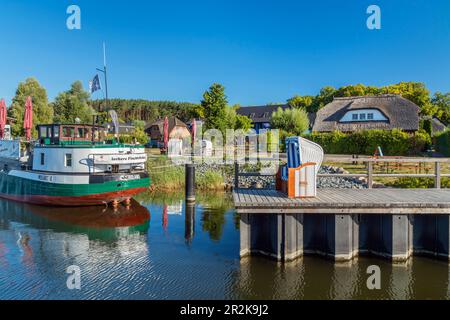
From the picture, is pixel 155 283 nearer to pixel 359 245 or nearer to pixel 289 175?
pixel 289 175

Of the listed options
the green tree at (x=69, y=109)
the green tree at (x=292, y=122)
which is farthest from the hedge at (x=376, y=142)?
the green tree at (x=69, y=109)

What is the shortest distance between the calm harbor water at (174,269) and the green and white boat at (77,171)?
2854 mm

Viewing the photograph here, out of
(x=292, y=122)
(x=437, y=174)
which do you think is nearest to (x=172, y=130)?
(x=292, y=122)

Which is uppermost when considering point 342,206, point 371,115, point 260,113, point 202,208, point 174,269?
point 260,113

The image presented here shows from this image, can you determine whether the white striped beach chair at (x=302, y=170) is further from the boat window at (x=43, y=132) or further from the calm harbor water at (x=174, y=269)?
the boat window at (x=43, y=132)

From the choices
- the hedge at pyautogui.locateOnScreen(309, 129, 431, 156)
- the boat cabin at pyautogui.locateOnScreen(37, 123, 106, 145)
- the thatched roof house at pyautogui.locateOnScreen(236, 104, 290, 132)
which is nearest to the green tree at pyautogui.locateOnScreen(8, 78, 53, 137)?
the boat cabin at pyautogui.locateOnScreen(37, 123, 106, 145)

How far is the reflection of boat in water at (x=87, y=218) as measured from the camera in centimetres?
1346

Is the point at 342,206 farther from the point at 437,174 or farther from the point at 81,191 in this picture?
the point at 81,191

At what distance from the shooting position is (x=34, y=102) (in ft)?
161

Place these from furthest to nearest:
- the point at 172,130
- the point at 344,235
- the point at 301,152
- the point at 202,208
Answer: the point at 172,130 < the point at 202,208 < the point at 301,152 < the point at 344,235

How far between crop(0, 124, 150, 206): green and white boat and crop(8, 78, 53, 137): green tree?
32.0 meters

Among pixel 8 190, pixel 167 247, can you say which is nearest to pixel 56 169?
pixel 8 190

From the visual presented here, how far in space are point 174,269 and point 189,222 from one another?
17.2 ft
